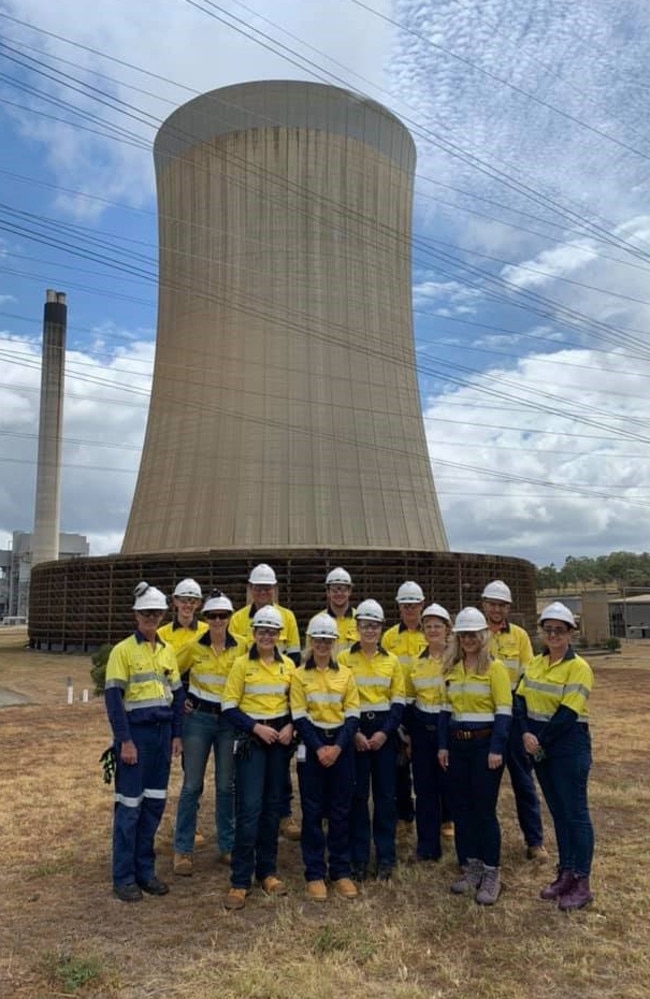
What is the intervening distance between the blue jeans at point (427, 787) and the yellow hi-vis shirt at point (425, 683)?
93 millimetres

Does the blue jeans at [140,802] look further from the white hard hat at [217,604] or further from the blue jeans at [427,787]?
the blue jeans at [427,787]

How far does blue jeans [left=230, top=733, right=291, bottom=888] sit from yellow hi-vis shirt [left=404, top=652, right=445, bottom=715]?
892 millimetres

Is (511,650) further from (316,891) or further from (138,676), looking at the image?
(138,676)

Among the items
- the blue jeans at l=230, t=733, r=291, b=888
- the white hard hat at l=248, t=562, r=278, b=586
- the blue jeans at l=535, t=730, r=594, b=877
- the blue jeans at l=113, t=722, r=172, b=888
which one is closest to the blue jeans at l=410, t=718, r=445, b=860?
the blue jeans at l=535, t=730, r=594, b=877

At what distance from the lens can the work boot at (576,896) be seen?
3.79 m

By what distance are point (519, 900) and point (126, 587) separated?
18040mm

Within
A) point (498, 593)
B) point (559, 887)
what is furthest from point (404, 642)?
point (559, 887)

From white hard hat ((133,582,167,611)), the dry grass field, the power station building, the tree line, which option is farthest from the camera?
the tree line

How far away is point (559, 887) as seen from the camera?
3898 millimetres

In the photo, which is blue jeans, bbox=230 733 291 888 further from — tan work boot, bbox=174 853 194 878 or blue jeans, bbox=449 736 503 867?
blue jeans, bbox=449 736 503 867

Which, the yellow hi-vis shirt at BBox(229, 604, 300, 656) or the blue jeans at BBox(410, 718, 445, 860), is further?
the yellow hi-vis shirt at BBox(229, 604, 300, 656)

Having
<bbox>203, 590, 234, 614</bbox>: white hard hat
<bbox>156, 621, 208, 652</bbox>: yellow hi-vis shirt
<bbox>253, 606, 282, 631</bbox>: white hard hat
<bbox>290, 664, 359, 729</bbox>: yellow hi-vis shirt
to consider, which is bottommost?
<bbox>290, 664, 359, 729</bbox>: yellow hi-vis shirt

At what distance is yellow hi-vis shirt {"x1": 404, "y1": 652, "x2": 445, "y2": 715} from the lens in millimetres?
4512

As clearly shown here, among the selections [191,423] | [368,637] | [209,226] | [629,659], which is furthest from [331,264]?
[368,637]
